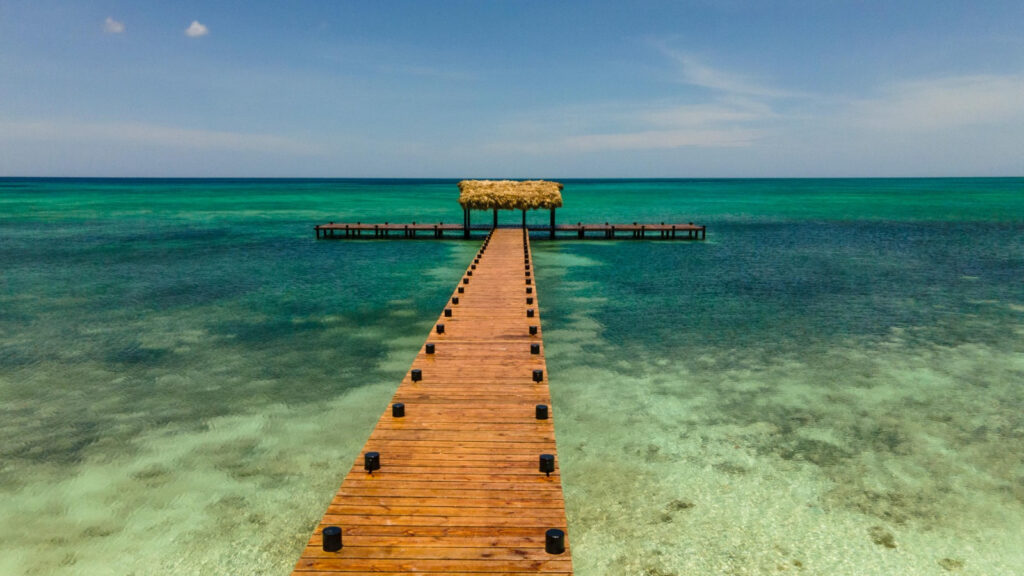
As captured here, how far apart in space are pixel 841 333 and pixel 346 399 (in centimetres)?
1490

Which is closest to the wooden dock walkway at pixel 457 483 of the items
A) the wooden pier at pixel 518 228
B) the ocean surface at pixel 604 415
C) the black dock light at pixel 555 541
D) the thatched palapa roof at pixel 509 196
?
the black dock light at pixel 555 541

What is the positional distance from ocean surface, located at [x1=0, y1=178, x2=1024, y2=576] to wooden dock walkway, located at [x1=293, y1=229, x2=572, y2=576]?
5.58 feet

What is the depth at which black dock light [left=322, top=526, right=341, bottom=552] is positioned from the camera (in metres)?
5.76

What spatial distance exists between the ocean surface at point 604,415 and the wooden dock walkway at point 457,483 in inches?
66.9

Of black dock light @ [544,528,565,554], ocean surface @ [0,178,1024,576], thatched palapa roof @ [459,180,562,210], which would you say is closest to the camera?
black dock light @ [544,528,565,554]

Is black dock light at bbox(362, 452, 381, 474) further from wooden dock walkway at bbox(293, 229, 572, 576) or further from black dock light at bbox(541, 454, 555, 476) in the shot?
black dock light at bbox(541, 454, 555, 476)

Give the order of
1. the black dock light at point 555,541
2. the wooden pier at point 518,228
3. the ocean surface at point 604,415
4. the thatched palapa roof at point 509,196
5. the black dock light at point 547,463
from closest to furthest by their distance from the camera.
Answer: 1. the black dock light at point 555,541
2. the black dock light at point 547,463
3. the ocean surface at point 604,415
4. the thatched palapa roof at point 509,196
5. the wooden pier at point 518,228

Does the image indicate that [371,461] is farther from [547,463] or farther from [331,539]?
[547,463]

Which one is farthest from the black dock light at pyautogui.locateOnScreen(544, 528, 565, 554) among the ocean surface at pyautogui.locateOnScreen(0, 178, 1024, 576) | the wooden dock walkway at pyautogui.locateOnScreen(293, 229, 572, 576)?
the ocean surface at pyautogui.locateOnScreen(0, 178, 1024, 576)

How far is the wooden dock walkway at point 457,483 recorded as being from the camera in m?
5.77

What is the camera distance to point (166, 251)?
38125 mm

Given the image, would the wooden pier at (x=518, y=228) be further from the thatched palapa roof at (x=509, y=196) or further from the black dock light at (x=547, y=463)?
the black dock light at (x=547, y=463)

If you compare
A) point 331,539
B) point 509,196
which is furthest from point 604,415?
point 509,196

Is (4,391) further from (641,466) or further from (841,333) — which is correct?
(841,333)
